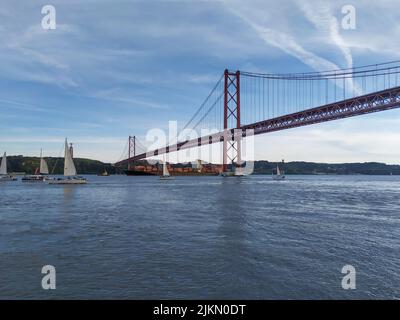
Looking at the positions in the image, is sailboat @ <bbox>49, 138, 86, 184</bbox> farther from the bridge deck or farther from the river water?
the river water

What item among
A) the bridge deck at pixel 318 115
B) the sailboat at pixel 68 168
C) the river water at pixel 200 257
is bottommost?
the river water at pixel 200 257

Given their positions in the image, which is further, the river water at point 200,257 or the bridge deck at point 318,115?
the bridge deck at point 318,115

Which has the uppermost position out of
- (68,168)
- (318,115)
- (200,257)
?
(318,115)

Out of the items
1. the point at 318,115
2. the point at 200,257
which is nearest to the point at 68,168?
the point at 318,115

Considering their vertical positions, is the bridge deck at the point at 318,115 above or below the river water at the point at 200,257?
above

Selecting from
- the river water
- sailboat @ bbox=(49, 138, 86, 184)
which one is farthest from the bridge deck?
the river water

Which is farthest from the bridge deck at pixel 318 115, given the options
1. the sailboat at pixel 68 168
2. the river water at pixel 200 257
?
the river water at pixel 200 257

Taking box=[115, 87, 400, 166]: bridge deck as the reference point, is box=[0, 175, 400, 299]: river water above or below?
below

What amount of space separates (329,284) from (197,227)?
767 cm

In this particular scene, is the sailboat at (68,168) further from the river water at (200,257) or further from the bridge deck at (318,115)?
the river water at (200,257)

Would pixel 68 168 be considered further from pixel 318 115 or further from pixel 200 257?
pixel 200 257

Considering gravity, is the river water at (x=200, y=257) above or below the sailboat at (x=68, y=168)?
below

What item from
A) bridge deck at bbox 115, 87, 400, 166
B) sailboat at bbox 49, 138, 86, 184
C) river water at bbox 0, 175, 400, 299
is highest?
bridge deck at bbox 115, 87, 400, 166

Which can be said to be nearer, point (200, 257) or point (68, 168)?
point (200, 257)
